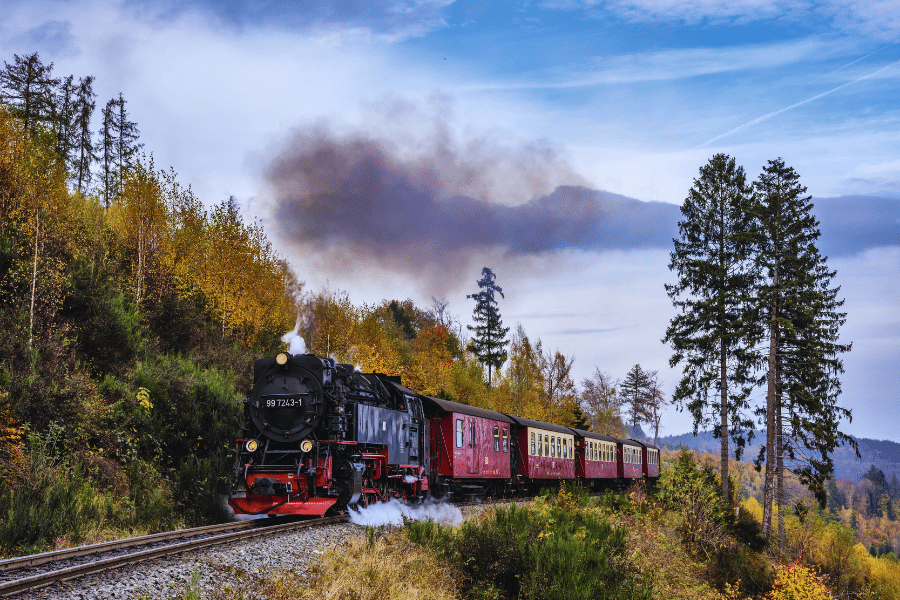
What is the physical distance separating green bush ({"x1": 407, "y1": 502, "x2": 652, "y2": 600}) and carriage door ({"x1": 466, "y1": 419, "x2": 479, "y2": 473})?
7.54 meters

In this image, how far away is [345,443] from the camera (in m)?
14.5

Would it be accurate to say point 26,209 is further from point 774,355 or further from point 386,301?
point 386,301

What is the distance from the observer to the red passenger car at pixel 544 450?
1041 inches

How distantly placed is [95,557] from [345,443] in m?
6.12

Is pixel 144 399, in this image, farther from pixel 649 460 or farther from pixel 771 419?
pixel 649 460

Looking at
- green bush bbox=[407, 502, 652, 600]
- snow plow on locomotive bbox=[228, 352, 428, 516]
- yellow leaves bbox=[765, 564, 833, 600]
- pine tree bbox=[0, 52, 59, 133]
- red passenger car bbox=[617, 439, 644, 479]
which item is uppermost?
pine tree bbox=[0, 52, 59, 133]

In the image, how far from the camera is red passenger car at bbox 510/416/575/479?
86.7 feet

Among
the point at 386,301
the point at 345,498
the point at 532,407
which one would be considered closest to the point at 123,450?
the point at 345,498

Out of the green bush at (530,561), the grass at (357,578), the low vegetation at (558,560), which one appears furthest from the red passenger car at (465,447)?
the grass at (357,578)

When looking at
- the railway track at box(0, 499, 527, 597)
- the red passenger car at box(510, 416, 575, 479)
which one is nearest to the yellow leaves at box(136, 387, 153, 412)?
the railway track at box(0, 499, 527, 597)

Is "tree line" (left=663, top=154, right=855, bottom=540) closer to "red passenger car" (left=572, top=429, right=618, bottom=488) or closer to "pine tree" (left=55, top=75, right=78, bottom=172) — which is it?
"red passenger car" (left=572, top=429, right=618, bottom=488)

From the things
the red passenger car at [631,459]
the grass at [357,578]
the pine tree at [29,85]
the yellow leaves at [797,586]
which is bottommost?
the yellow leaves at [797,586]

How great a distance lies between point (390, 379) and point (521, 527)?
683 cm

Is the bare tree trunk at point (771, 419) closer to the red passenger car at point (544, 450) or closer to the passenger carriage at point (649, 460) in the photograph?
the red passenger car at point (544, 450)
